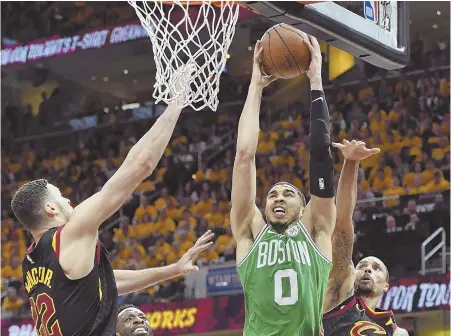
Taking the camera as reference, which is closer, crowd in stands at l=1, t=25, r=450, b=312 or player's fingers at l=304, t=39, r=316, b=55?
player's fingers at l=304, t=39, r=316, b=55

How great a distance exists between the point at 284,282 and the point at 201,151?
38.8 feet

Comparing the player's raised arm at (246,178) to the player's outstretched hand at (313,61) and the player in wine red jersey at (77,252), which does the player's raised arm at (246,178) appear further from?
the player in wine red jersey at (77,252)

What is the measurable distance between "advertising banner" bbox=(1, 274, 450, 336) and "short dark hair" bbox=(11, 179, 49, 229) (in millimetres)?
7399

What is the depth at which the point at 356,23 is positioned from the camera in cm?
582

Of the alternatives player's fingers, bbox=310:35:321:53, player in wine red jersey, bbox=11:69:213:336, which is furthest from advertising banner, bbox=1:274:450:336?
player in wine red jersey, bbox=11:69:213:336

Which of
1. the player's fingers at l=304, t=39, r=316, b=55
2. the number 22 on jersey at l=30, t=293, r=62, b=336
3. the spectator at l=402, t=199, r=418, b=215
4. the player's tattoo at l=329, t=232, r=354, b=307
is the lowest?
the number 22 on jersey at l=30, t=293, r=62, b=336

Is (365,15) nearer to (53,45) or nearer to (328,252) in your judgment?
(328,252)

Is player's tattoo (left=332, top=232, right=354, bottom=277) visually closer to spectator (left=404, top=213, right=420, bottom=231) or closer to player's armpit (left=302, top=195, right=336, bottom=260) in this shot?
player's armpit (left=302, top=195, right=336, bottom=260)

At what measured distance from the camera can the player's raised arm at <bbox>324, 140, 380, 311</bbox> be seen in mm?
5590

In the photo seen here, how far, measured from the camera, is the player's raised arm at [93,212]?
4.07 meters

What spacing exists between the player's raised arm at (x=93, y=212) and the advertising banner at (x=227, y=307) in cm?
738

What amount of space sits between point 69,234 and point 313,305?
141 cm

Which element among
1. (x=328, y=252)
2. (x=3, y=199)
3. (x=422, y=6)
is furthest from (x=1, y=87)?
(x=328, y=252)

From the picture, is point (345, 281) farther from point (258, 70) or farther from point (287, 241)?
point (258, 70)
